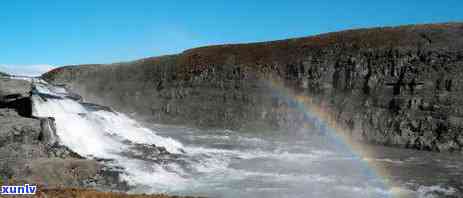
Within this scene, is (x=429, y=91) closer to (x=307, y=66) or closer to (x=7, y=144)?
(x=307, y=66)

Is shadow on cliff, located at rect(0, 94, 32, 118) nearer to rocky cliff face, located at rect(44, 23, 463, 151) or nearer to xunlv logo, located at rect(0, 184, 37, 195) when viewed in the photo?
xunlv logo, located at rect(0, 184, 37, 195)

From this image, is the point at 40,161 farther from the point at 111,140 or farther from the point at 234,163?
the point at 234,163

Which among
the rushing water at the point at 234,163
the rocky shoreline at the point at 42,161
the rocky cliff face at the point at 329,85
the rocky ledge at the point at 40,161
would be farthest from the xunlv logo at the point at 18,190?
the rocky cliff face at the point at 329,85

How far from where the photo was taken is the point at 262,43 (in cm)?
5916

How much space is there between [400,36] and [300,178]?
2650 cm

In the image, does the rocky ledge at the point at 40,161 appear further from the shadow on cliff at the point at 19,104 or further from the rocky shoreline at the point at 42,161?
the shadow on cliff at the point at 19,104

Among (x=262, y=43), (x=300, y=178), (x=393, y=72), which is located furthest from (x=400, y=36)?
(x=300, y=178)

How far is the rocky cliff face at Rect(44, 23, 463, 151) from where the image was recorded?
37219 mm

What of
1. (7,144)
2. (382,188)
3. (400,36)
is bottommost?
(382,188)

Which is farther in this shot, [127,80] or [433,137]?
[127,80]

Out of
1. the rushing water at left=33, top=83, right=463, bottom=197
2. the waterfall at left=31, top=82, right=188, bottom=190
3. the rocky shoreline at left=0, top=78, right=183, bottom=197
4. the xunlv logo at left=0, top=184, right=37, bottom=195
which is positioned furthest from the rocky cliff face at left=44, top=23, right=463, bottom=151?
the xunlv logo at left=0, top=184, right=37, bottom=195

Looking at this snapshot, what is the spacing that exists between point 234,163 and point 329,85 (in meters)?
19.9

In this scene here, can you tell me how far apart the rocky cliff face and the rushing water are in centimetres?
366

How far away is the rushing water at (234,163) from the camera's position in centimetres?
2220
